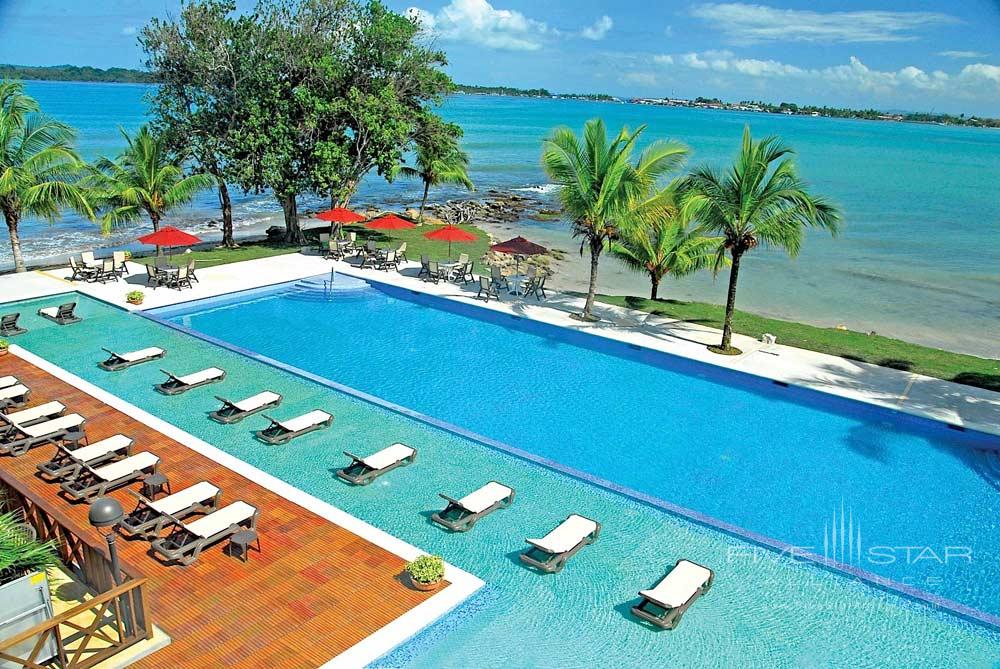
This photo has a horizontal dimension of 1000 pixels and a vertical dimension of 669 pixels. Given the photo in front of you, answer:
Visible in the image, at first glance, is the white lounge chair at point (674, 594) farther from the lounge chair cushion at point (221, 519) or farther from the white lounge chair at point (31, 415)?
the white lounge chair at point (31, 415)

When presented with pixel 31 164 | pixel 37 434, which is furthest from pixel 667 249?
pixel 31 164

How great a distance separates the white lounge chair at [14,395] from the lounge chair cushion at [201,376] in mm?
2600

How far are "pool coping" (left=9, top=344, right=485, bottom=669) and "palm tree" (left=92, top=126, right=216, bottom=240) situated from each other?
1001cm

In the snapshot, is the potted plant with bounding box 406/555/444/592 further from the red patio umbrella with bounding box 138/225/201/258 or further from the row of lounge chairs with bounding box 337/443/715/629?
the red patio umbrella with bounding box 138/225/201/258

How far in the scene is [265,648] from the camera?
767cm

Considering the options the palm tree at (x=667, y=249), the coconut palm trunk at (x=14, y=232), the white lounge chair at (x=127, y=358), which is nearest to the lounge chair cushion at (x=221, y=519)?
the white lounge chair at (x=127, y=358)

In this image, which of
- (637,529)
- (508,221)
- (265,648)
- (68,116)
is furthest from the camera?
(68,116)

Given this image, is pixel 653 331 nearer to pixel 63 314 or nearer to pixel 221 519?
pixel 221 519

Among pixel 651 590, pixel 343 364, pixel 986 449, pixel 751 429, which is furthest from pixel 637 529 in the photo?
pixel 343 364

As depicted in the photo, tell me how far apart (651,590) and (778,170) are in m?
10.7

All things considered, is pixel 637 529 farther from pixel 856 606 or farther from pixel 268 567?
pixel 268 567

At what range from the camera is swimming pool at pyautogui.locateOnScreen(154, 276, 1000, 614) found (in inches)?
417

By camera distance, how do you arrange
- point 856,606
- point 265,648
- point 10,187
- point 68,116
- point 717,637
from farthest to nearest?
point 68,116 < point 10,187 < point 856,606 < point 717,637 < point 265,648

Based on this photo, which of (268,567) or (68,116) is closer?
(268,567)
